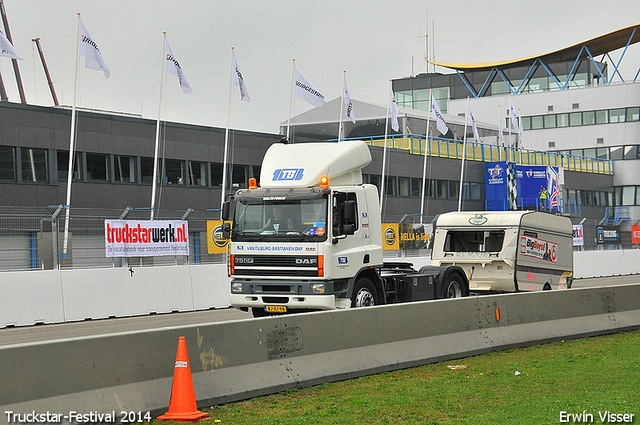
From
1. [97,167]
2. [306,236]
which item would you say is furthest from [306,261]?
[97,167]

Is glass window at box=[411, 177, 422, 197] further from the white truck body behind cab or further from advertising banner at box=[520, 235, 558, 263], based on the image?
advertising banner at box=[520, 235, 558, 263]

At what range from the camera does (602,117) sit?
244ft

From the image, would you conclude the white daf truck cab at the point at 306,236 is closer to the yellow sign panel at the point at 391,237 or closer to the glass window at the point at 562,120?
the yellow sign panel at the point at 391,237

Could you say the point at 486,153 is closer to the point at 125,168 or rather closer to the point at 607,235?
the point at 607,235

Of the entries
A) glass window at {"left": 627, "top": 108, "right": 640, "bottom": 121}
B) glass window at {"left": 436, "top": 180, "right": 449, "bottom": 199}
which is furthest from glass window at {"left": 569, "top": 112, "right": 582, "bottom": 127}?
glass window at {"left": 436, "top": 180, "right": 449, "bottom": 199}

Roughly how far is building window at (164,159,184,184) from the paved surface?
53.0 feet

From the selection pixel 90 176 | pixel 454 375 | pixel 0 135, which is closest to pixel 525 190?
pixel 90 176

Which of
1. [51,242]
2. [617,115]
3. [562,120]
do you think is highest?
[617,115]

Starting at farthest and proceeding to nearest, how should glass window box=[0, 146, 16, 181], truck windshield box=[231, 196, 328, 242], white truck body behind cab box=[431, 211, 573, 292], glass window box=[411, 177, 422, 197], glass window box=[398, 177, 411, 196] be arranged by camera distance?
glass window box=[411, 177, 422, 197], glass window box=[398, 177, 411, 196], glass window box=[0, 146, 16, 181], white truck body behind cab box=[431, 211, 573, 292], truck windshield box=[231, 196, 328, 242]

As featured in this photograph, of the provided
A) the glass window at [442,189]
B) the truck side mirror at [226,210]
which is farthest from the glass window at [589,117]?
the truck side mirror at [226,210]

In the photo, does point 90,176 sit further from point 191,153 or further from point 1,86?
point 1,86

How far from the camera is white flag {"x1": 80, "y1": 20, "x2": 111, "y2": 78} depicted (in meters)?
26.3

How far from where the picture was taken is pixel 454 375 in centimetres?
973

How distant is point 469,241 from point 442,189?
104 feet
